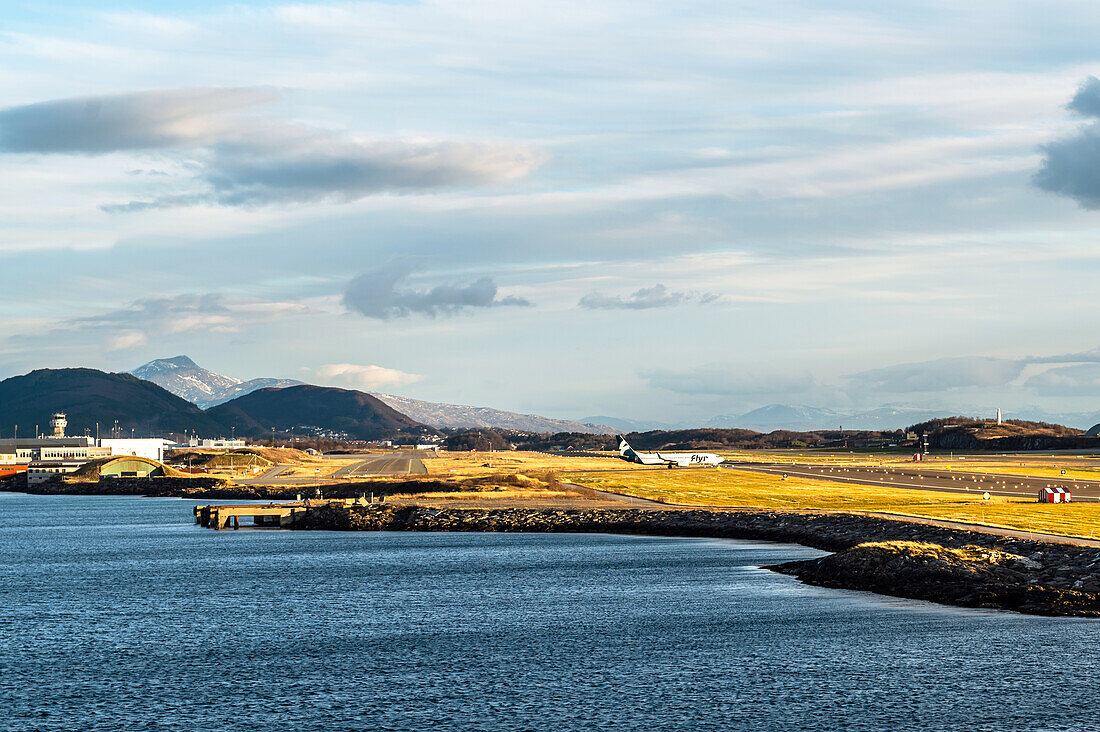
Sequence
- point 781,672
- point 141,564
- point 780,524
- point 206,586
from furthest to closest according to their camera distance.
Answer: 1. point 780,524
2. point 141,564
3. point 206,586
4. point 781,672

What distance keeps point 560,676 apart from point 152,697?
17.5m

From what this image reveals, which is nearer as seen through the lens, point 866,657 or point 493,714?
point 493,714

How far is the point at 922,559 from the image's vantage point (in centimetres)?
6988

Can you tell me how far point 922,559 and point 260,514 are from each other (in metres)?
99.1

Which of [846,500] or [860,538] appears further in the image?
[846,500]

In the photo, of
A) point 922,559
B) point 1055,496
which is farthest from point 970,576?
point 1055,496

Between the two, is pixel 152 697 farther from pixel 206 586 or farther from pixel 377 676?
pixel 206 586

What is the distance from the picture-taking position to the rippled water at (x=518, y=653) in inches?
1609

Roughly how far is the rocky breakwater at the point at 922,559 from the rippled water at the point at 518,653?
3132 mm

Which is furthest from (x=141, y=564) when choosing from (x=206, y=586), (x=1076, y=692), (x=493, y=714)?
(x=1076, y=692)

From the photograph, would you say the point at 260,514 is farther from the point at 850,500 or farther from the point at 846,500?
the point at 850,500

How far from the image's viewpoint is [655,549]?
102562 mm

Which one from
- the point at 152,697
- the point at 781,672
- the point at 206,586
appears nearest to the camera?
the point at 152,697

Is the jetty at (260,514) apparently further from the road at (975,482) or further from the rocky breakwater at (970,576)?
the rocky breakwater at (970,576)
